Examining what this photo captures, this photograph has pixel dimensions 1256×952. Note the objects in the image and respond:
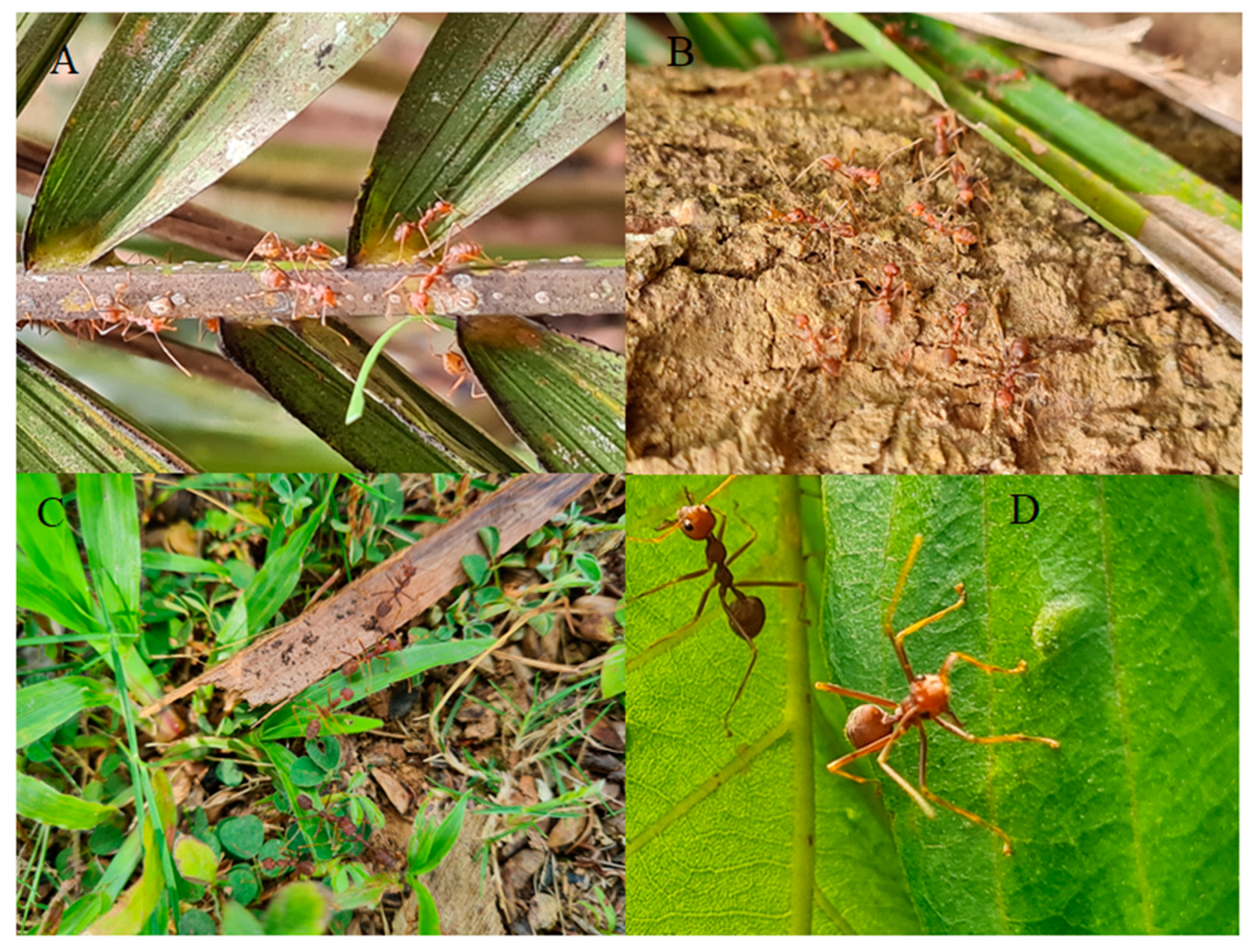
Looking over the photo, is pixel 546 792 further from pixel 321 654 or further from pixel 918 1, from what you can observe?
pixel 918 1

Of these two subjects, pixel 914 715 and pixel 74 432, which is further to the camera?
pixel 74 432

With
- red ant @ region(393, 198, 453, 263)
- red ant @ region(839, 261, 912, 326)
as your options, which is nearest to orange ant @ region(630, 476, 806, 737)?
red ant @ region(839, 261, 912, 326)

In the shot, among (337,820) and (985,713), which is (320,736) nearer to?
(337,820)

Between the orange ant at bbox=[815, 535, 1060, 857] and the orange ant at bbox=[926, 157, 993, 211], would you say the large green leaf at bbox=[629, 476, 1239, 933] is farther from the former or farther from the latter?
the orange ant at bbox=[926, 157, 993, 211]

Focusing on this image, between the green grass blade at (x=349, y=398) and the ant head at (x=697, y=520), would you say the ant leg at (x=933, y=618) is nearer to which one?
the ant head at (x=697, y=520)

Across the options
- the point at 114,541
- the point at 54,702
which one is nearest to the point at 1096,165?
the point at 114,541

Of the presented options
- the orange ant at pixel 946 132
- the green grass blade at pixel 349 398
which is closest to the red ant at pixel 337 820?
the green grass blade at pixel 349 398
